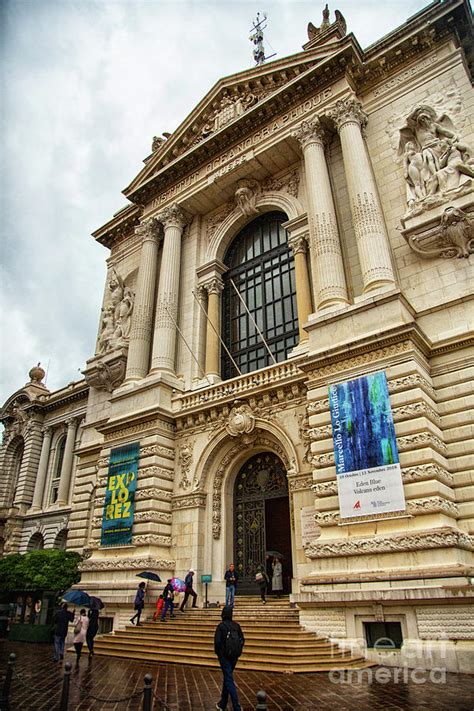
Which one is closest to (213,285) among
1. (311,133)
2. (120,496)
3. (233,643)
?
(311,133)

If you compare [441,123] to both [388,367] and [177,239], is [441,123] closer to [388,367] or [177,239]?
[388,367]

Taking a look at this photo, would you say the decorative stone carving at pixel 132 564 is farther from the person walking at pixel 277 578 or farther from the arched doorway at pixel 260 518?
the person walking at pixel 277 578

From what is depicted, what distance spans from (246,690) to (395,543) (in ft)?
16.8

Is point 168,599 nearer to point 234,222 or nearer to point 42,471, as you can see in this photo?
point 234,222

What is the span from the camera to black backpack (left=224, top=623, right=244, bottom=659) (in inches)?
314

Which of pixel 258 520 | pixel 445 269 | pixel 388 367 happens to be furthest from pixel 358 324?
pixel 258 520

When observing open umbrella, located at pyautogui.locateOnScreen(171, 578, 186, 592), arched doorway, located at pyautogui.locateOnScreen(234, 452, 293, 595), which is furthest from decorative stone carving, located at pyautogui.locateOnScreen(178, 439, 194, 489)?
open umbrella, located at pyautogui.locateOnScreen(171, 578, 186, 592)

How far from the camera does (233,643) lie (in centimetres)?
805

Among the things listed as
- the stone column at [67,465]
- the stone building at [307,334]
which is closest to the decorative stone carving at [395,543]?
the stone building at [307,334]

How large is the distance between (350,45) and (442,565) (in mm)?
20044

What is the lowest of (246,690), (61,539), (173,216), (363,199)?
(246,690)

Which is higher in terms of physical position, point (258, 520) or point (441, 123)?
point (441, 123)

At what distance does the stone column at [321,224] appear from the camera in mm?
18406

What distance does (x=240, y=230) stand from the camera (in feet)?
86.3
